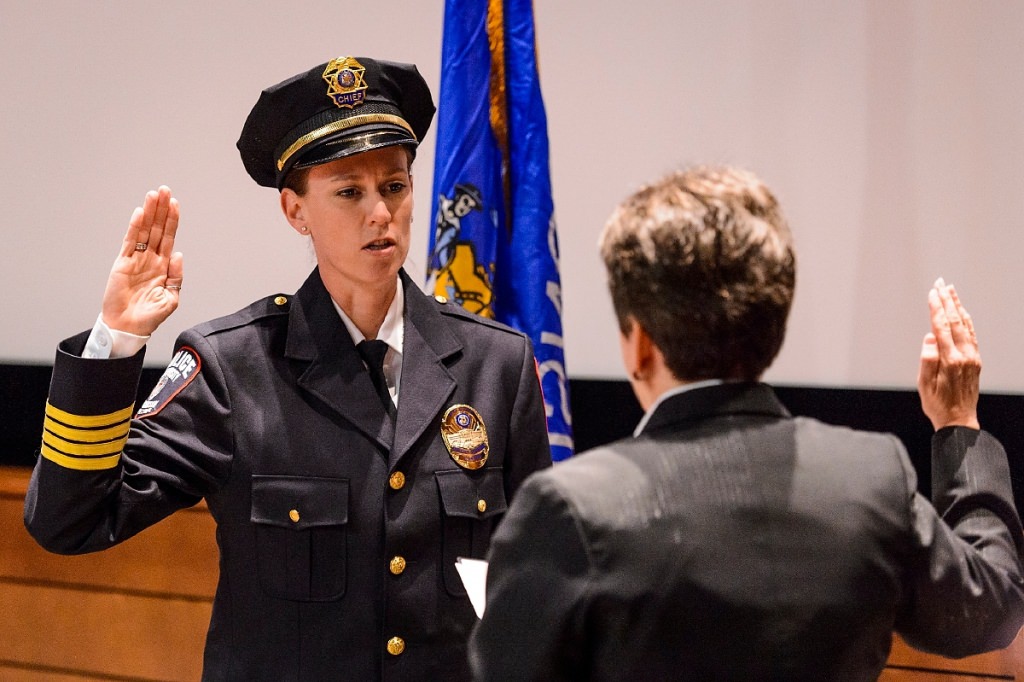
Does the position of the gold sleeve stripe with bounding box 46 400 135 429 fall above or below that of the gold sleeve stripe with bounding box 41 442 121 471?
above

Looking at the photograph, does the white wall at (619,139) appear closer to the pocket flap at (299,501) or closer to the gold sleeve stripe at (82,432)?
the pocket flap at (299,501)

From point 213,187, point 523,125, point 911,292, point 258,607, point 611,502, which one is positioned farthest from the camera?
point 213,187

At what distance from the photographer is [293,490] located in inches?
55.2

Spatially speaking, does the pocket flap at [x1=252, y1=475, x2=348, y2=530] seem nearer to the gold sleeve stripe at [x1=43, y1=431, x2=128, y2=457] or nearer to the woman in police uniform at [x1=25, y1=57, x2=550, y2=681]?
the woman in police uniform at [x1=25, y1=57, x2=550, y2=681]

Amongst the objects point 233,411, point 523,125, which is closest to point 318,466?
point 233,411

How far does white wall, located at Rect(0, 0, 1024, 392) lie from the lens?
2.56 meters

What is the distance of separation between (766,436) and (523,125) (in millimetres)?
1552

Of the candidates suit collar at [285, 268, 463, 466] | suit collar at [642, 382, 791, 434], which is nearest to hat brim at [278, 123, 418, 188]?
suit collar at [285, 268, 463, 466]

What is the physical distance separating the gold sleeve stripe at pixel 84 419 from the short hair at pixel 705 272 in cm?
69

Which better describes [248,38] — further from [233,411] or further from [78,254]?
[233,411]

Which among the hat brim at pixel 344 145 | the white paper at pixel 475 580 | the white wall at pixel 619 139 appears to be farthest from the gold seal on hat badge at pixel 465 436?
the white wall at pixel 619 139

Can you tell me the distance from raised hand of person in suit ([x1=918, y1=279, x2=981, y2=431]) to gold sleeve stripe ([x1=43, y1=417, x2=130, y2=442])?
0.93 metres

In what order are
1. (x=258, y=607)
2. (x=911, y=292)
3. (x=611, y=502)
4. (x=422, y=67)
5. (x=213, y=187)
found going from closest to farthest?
(x=611, y=502) → (x=258, y=607) → (x=911, y=292) → (x=422, y=67) → (x=213, y=187)

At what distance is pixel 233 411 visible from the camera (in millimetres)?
1430
